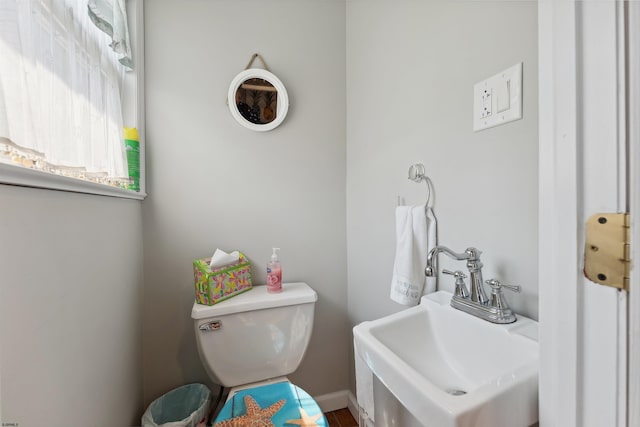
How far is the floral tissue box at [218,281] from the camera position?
103 cm

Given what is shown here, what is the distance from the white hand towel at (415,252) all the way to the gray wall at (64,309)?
0.92 metres

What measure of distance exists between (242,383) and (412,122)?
1247 millimetres

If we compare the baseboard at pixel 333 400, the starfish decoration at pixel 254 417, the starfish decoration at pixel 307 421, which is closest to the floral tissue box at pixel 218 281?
the starfish decoration at pixel 254 417

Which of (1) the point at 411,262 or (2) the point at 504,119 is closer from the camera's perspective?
(2) the point at 504,119

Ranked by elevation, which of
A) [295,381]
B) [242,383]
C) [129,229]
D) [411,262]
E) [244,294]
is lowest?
[295,381]

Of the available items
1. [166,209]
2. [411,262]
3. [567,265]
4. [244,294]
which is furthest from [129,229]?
[567,265]

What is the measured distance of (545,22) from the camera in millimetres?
395

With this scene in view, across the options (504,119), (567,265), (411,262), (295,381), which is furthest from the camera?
(295,381)

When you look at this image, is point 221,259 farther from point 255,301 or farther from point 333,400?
point 333,400

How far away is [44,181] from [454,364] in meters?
1.02

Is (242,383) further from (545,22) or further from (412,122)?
(545,22)

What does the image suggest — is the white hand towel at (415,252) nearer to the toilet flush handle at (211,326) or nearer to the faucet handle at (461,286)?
the faucet handle at (461,286)

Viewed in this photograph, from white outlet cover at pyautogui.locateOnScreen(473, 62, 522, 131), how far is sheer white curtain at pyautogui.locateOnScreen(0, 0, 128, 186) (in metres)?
1.01

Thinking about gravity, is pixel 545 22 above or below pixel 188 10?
below
